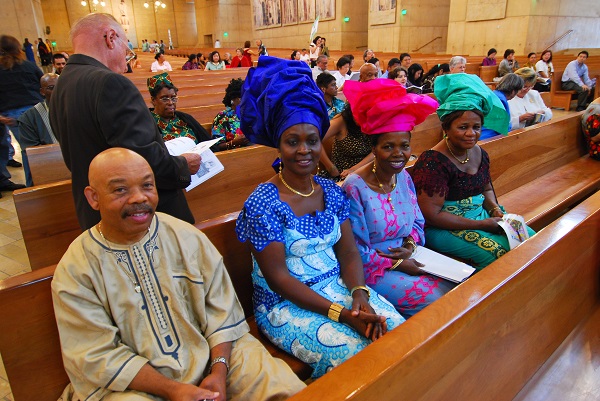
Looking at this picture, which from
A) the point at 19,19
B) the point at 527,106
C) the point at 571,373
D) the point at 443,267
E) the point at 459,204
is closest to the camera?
the point at 571,373

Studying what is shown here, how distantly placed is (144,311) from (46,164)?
5.96 feet

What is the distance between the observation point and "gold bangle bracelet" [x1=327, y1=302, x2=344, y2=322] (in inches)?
59.7

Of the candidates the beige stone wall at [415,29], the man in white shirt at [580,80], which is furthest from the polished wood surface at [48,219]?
the beige stone wall at [415,29]

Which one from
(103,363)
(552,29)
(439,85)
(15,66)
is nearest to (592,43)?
(552,29)

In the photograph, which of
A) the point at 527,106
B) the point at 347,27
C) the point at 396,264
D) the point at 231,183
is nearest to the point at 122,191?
the point at 396,264

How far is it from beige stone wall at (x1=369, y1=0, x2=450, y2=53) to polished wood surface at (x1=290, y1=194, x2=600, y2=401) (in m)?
15.9

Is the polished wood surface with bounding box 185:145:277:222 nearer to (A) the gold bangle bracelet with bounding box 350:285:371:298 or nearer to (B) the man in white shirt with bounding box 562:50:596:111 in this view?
(A) the gold bangle bracelet with bounding box 350:285:371:298

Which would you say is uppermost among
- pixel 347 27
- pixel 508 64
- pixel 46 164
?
pixel 347 27

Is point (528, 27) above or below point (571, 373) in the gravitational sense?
above

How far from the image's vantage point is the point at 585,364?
1692 millimetres

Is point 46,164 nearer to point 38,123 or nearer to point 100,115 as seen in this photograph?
point 100,115

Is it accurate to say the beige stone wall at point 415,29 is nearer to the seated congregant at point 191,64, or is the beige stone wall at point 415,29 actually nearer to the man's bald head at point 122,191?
the seated congregant at point 191,64

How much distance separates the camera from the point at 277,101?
5.30ft

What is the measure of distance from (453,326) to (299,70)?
1.15 meters
